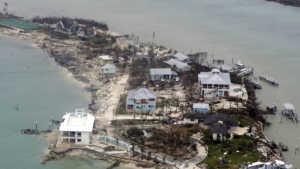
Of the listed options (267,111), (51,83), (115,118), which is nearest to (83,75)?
(51,83)

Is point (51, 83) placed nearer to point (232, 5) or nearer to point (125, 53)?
point (125, 53)

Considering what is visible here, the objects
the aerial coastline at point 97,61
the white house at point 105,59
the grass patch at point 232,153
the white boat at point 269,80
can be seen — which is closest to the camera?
the grass patch at point 232,153

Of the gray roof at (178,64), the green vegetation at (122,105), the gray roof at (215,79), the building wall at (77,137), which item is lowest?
the building wall at (77,137)

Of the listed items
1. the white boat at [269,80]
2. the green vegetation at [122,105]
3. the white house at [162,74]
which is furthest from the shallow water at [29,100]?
the white boat at [269,80]

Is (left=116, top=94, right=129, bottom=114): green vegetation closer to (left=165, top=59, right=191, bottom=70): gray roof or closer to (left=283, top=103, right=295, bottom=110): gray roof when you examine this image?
(left=165, top=59, right=191, bottom=70): gray roof

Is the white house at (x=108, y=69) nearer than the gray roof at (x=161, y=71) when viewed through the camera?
No

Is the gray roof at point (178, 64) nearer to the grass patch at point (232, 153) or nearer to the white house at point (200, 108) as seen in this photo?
the white house at point (200, 108)

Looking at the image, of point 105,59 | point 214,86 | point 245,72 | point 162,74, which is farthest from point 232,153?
point 105,59

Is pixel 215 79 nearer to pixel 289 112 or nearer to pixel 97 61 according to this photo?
pixel 289 112
